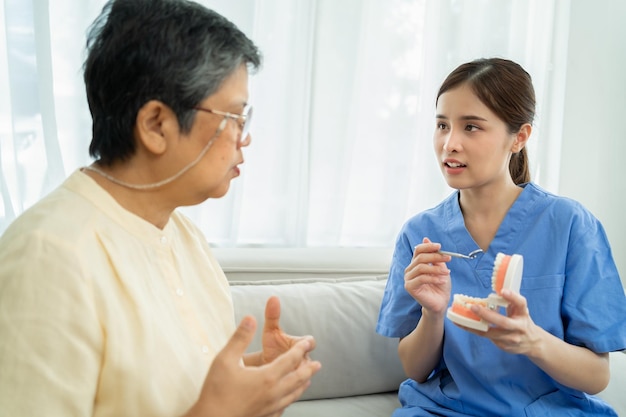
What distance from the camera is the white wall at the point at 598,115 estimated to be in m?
2.82

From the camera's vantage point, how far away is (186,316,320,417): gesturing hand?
101 cm

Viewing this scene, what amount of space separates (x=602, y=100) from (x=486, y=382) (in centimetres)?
165

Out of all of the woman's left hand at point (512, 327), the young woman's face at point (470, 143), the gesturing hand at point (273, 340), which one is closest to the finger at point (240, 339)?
the gesturing hand at point (273, 340)

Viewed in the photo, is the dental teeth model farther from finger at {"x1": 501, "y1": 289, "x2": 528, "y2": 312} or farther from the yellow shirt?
the yellow shirt

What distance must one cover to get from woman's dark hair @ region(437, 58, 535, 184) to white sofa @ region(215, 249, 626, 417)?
692 millimetres

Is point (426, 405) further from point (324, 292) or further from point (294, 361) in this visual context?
point (294, 361)

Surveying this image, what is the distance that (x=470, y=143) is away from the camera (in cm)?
170

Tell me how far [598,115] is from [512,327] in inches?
69.8

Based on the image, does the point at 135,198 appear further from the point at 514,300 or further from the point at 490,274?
the point at 490,274

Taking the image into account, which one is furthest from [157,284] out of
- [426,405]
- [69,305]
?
[426,405]

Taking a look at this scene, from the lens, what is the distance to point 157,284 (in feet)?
3.84

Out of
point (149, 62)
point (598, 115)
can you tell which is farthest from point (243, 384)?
point (598, 115)

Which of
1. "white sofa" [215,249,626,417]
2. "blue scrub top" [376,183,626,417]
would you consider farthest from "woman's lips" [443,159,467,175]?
"white sofa" [215,249,626,417]

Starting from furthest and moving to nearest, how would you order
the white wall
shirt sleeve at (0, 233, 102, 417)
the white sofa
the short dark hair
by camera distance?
the white wall
the white sofa
the short dark hair
shirt sleeve at (0, 233, 102, 417)
